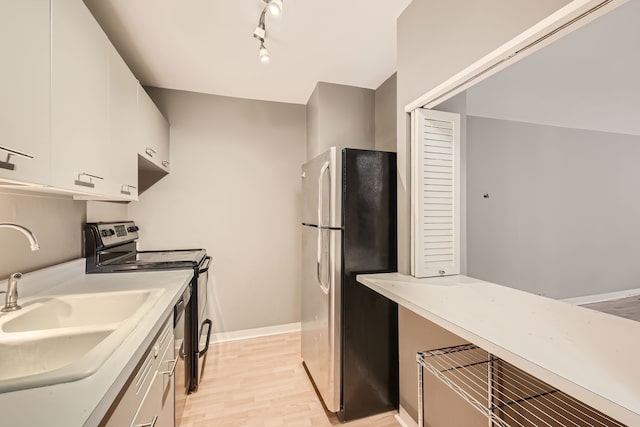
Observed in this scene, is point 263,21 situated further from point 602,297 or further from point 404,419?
point 602,297

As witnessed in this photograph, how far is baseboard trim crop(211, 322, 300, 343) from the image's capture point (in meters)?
2.72

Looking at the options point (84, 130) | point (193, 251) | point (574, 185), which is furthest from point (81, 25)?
point (574, 185)

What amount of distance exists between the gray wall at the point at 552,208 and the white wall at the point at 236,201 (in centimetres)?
219

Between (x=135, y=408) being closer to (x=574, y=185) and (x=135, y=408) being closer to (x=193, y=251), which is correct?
(x=193, y=251)

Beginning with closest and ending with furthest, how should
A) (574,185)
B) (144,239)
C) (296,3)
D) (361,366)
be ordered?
(296,3)
(361,366)
(144,239)
(574,185)

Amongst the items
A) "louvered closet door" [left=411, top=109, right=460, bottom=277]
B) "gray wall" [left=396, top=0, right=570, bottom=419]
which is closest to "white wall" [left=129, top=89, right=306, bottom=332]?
"gray wall" [left=396, top=0, right=570, bottom=419]

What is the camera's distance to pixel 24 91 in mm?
852

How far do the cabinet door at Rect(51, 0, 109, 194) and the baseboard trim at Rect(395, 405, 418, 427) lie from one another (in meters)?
2.16

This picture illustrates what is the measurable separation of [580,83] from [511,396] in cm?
276

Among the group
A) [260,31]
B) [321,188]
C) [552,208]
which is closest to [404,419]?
[321,188]

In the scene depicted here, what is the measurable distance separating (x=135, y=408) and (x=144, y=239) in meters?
2.15

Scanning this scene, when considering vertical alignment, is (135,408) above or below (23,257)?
below

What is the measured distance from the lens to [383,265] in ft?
5.70

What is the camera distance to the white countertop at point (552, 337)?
0.55 m
